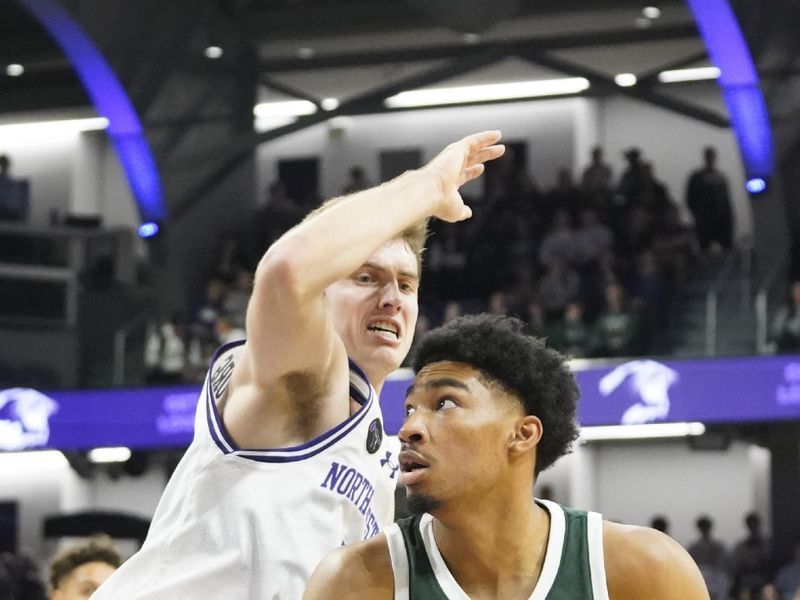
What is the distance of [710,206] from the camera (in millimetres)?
18438

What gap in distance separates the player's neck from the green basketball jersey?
0.11ft

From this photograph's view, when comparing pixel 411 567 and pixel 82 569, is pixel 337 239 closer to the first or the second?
pixel 411 567

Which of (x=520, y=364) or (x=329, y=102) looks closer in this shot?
(x=520, y=364)

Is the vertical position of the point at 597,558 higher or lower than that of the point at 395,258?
lower

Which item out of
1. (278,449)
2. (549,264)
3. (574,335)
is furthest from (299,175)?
(278,449)

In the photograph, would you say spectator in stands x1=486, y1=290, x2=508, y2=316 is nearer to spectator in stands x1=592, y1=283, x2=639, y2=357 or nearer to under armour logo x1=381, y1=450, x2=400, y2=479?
spectator in stands x1=592, y1=283, x2=639, y2=357

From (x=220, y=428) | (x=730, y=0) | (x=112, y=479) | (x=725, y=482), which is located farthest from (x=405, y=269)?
(x=112, y=479)

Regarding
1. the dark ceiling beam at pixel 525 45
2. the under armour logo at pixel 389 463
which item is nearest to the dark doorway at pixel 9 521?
the dark ceiling beam at pixel 525 45

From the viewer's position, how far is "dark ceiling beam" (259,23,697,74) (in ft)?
67.8

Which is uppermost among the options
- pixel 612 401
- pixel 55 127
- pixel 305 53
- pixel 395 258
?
pixel 305 53

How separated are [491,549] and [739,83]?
13837 mm

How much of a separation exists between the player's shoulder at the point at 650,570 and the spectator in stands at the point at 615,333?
467 inches

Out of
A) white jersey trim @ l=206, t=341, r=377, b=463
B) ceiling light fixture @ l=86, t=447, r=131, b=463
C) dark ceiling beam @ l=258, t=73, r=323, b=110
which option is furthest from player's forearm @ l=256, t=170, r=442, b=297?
dark ceiling beam @ l=258, t=73, r=323, b=110

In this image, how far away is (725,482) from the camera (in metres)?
18.8
